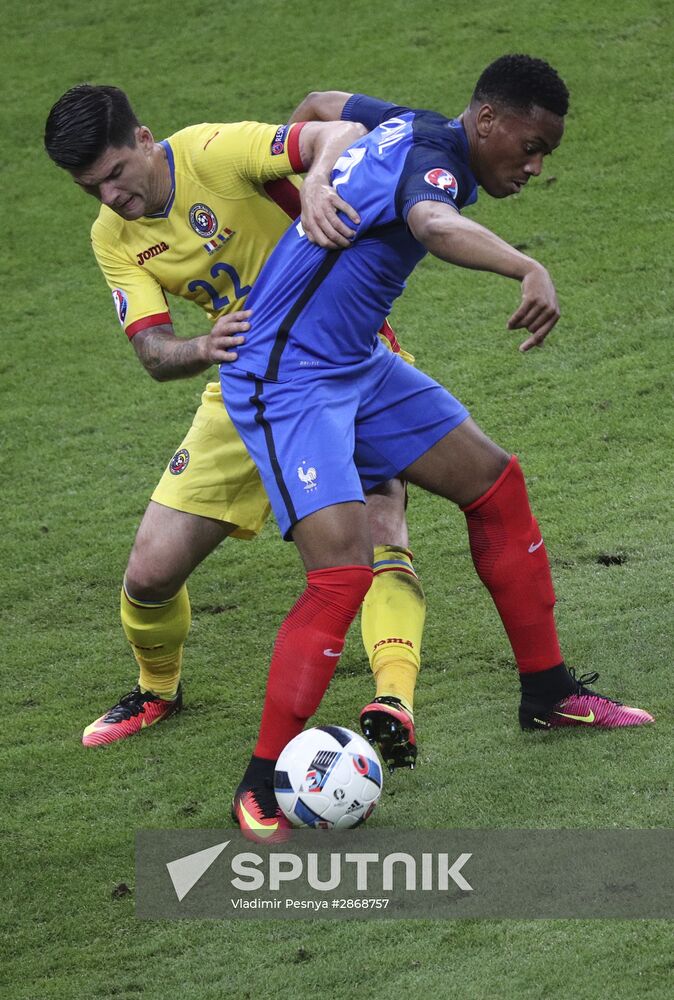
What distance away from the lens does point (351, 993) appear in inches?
128

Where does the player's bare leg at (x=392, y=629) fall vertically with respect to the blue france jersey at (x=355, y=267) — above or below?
below

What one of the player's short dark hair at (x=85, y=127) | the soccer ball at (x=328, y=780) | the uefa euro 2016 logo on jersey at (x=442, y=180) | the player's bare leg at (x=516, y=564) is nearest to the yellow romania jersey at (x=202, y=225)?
the player's short dark hair at (x=85, y=127)

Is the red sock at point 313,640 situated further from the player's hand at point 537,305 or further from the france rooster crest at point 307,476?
the player's hand at point 537,305

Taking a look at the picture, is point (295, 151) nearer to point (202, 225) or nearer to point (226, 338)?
point (202, 225)

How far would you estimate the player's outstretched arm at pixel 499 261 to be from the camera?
342 cm

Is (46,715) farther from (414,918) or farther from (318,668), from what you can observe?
(414,918)

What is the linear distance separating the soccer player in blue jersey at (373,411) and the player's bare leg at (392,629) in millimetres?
238

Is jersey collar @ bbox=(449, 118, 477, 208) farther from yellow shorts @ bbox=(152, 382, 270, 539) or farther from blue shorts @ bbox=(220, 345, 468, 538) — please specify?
yellow shorts @ bbox=(152, 382, 270, 539)

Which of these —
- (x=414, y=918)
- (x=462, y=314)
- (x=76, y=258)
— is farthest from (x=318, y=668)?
(x=76, y=258)

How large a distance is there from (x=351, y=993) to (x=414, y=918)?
0.97 ft

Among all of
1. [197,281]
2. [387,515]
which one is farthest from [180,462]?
[387,515]

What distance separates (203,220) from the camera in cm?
442

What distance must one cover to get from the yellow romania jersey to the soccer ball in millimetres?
1450

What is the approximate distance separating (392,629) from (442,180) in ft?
4.61
